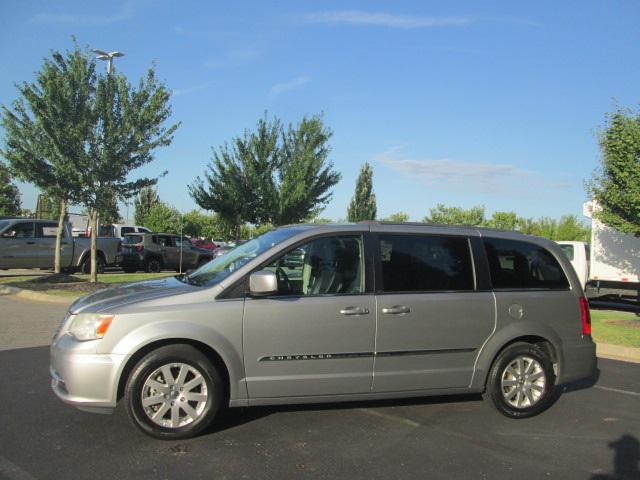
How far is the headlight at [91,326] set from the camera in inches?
171

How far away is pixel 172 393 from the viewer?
4.43m

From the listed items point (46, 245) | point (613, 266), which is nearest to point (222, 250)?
point (46, 245)

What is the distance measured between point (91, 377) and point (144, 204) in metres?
60.8

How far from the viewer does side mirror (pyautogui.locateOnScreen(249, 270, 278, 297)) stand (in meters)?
4.51

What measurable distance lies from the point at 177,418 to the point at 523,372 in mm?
3119

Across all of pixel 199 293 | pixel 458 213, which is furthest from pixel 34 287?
pixel 458 213

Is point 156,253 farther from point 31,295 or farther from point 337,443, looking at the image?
point 337,443

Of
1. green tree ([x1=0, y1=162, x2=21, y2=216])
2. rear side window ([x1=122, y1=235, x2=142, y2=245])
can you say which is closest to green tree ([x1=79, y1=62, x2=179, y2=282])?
rear side window ([x1=122, y1=235, x2=142, y2=245])

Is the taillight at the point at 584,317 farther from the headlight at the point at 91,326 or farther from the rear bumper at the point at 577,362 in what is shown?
the headlight at the point at 91,326

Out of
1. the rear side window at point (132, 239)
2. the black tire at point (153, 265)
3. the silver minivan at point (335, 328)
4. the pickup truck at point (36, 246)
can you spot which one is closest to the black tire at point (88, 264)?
the pickup truck at point (36, 246)

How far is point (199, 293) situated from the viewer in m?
4.60

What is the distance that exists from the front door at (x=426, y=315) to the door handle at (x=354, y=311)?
0.13 metres

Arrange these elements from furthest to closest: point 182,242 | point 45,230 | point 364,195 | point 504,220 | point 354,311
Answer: point 364,195, point 504,220, point 182,242, point 45,230, point 354,311

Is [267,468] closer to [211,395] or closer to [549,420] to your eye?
[211,395]
